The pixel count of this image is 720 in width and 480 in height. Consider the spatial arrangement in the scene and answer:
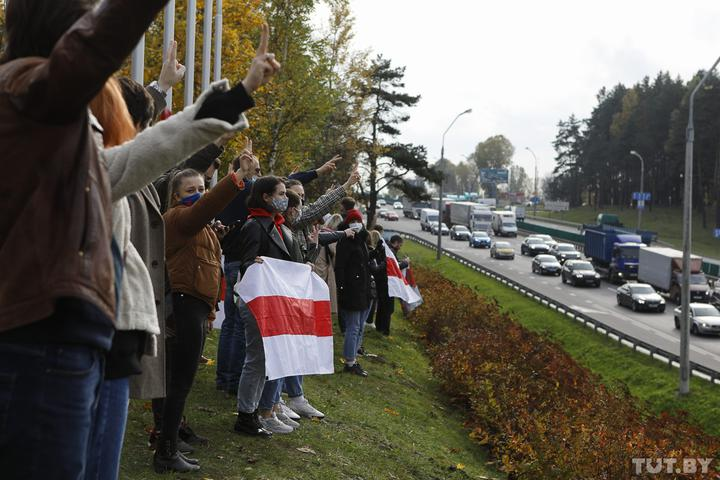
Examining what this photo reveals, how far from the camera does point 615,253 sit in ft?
176

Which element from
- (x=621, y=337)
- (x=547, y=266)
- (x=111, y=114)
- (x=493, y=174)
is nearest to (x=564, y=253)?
(x=547, y=266)

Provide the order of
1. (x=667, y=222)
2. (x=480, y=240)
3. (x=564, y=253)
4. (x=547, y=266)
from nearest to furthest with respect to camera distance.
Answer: (x=547, y=266) → (x=564, y=253) → (x=480, y=240) → (x=667, y=222)

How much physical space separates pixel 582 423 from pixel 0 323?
11695mm

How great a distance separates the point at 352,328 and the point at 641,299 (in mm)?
29718

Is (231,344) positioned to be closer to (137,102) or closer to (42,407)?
(137,102)

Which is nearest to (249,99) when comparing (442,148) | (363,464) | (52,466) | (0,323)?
(0,323)

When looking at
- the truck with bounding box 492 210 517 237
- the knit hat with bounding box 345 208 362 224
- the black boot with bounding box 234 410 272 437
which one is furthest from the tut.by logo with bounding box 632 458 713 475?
the truck with bounding box 492 210 517 237

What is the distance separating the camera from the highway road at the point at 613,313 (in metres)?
30.9

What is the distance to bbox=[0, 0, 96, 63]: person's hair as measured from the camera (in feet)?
7.57

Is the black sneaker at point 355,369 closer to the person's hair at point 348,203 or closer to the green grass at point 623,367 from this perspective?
the person's hair at point 348,203

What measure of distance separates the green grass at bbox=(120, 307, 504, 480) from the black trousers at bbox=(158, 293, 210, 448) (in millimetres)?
573

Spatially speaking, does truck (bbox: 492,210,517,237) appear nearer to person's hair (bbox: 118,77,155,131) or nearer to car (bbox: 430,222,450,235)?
car (bbox: 430,222,450,235)

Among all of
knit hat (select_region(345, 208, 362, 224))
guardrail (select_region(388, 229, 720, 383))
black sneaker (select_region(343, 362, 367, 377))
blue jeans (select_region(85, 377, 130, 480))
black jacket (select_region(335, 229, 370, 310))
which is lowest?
guardrail (select_region(388, 229, 720, 383))

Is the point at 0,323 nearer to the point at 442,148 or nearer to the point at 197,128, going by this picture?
the point at 197,128
